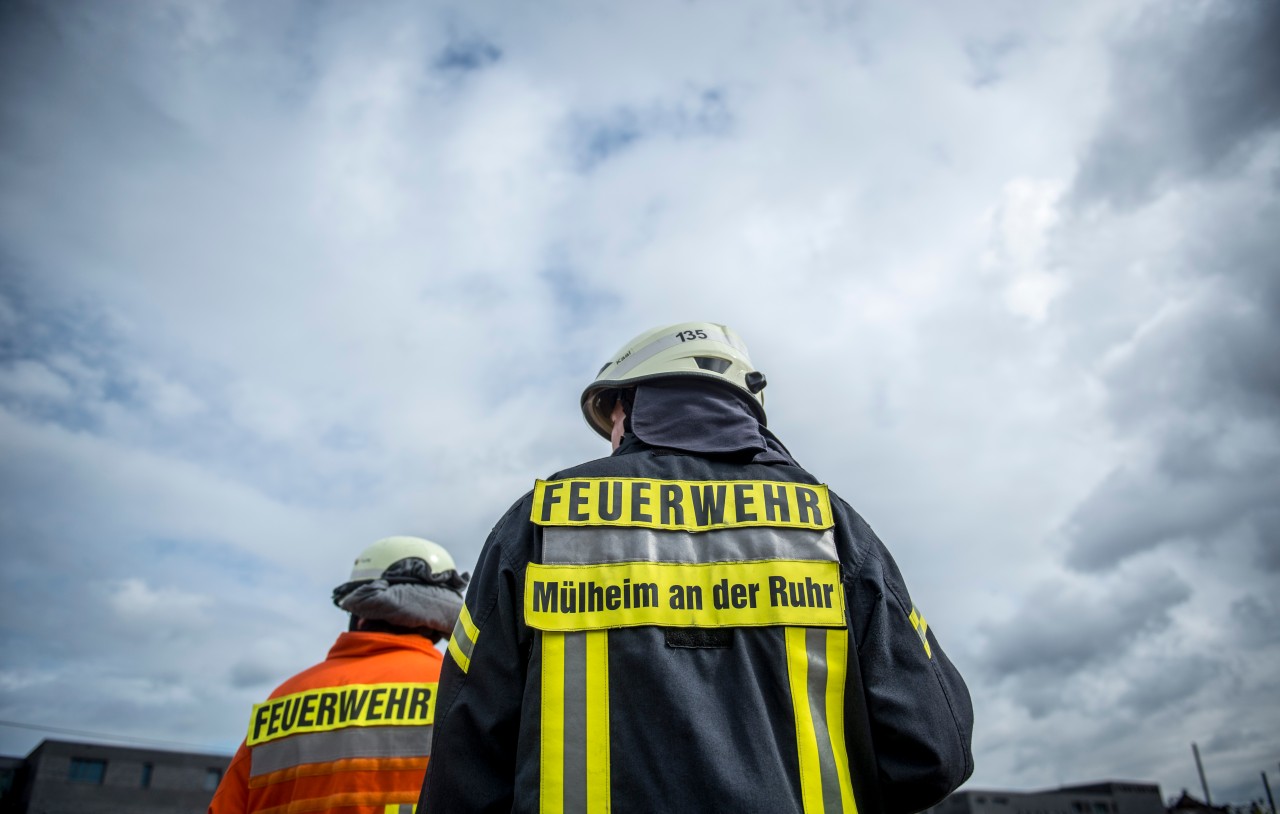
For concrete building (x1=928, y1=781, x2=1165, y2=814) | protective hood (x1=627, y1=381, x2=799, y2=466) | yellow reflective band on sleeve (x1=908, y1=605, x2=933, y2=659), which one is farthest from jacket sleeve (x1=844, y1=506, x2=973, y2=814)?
concrete building (x1=928, y1=781, x2=1165, y2=814)

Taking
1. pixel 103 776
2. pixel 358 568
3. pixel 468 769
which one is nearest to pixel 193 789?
pixel 103 776

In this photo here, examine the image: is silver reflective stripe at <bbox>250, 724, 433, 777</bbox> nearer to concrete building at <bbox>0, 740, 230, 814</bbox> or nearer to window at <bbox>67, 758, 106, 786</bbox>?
concrete building at <bbox>0, 740, 230, 814</bbox>

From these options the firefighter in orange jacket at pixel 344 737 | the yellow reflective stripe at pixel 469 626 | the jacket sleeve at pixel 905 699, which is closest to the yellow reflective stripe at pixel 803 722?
the jacket sleeve at pixel 905 699

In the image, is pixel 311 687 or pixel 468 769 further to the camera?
pixel 311 687

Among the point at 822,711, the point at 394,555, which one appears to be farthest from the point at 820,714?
the point at 394,555

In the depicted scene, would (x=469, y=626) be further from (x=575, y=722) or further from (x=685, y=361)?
(x=685, y=361)

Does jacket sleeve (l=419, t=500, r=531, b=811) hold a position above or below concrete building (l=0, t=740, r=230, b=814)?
below

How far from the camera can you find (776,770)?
1863mm

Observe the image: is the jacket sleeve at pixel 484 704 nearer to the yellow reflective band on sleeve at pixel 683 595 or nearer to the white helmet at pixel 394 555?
the yellow reflective band on sleeve at pixel 683 595

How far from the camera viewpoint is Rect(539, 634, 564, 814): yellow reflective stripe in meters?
1.87

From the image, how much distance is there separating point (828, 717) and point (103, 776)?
45709 millimetres

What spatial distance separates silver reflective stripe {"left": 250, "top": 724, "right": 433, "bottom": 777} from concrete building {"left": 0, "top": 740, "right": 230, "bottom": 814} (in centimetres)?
3910

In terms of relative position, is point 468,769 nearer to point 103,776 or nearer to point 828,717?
point 828,717

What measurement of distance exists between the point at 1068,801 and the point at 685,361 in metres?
53.0
